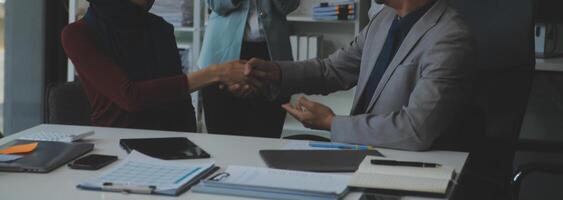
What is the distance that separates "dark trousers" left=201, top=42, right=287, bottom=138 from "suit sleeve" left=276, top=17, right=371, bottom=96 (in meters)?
0.37

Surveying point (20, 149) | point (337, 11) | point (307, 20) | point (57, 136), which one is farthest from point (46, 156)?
point (307, 20)

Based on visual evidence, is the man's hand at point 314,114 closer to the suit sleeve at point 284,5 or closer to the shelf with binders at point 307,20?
the suit sleeve at point 284,5

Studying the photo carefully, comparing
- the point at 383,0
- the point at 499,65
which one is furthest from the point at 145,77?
the point at 499,65

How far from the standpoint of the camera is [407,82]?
2207 millimetres

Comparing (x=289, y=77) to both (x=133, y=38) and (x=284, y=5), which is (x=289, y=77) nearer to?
(x=133, y=38)

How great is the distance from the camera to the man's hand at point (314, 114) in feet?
7.27

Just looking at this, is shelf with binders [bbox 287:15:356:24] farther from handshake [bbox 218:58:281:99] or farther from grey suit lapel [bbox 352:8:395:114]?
grey suit lapel [bbox 352:8:395:114]

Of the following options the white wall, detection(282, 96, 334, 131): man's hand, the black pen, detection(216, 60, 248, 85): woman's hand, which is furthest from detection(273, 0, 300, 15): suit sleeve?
the white wall

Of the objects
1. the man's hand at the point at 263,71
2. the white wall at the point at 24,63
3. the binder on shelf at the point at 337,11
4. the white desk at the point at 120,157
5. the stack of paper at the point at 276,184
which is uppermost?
the binder on shelf at the point at 337,11

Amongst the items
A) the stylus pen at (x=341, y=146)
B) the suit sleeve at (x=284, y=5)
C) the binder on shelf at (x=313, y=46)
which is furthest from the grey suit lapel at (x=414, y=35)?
the binder on shelf at (x=313, y=46)

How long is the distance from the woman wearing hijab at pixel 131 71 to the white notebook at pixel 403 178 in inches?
39.1

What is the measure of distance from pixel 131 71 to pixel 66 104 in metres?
0.27

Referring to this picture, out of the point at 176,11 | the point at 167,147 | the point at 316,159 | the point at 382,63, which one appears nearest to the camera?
the point at 316,159

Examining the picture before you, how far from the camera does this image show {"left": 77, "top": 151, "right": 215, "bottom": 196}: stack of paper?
5.29 feet
